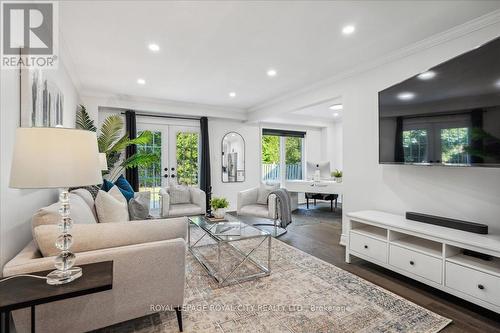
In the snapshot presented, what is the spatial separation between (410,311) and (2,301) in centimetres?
259

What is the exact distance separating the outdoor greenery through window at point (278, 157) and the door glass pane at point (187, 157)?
2032 mm

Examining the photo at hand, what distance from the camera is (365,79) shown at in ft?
11.4

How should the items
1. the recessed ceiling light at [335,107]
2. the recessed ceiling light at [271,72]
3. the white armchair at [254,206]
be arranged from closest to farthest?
the recessed ceiling light at [271,72] → the white armchair at [254,206] → the recessed ceiling light at [335,107]

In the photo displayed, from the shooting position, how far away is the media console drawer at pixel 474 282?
6.13 feet

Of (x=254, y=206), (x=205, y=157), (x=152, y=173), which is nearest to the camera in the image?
(x=254, y=206)

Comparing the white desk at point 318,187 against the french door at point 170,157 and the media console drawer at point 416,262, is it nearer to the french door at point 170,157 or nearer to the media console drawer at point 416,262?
the french door at point 170,157

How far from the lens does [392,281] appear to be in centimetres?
256

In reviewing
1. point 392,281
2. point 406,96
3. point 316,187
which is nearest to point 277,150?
point 316,187

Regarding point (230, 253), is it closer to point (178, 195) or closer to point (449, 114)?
point (178, 195)

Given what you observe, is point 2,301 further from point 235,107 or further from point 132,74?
point 235,107

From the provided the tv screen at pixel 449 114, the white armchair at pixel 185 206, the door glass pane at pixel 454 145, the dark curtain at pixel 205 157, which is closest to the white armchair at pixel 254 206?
the white armchair at pixel 185 206

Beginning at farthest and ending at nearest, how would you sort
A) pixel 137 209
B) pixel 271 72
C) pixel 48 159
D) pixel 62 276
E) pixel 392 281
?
pixel 271 72 → pixel 137 209 → pixel 392 281 → pixel 62 276 → pixel 48 159

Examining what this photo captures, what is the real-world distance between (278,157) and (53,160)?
6.53 meters

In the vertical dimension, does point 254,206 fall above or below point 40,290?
below
